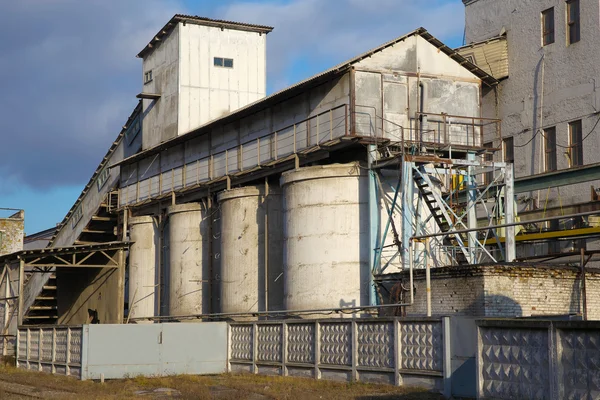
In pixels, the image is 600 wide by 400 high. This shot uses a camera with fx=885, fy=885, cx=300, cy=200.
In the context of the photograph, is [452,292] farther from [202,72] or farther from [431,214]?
[202,72]

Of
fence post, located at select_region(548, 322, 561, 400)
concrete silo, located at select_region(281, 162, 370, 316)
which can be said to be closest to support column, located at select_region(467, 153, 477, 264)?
concrete silo, located at select_region(281, 162, 370, 316)

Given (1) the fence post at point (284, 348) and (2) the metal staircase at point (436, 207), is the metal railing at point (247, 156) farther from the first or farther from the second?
(1) the fence post at point (284, 348)

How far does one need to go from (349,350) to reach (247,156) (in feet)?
50.3

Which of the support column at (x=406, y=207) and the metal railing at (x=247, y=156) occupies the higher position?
the metal railing at (x=247, y=156)

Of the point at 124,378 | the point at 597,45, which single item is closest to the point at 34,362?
the point at 124,378

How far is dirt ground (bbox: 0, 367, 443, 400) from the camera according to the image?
17747 mm

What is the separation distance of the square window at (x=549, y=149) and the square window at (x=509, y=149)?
200 cm

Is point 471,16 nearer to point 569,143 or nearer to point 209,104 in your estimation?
point 569,143

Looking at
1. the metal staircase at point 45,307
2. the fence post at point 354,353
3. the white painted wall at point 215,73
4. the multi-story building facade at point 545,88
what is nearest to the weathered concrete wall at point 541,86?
the multi-story building facade at point 545,88

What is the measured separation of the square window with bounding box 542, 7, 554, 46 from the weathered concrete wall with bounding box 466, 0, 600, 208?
21 cm

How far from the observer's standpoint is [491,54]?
3794 cm

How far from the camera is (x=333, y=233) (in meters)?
28.0

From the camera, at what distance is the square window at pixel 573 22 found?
1353 inches

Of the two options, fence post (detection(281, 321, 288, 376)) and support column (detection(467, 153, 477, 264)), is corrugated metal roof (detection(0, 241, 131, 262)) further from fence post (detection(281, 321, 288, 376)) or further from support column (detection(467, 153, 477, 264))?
support column (detection(467, 153, 477, 264))
